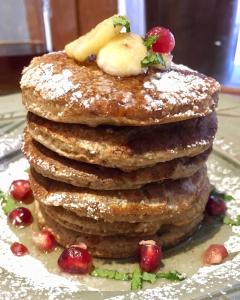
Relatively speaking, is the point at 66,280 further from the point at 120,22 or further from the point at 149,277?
the point at 120,22

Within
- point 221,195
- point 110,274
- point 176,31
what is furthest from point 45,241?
point 176,31

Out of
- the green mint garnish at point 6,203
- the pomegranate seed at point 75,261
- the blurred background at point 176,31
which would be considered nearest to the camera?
the pomegranate seed at point 75,261

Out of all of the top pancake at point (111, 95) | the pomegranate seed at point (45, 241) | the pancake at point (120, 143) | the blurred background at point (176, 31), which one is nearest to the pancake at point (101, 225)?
the pomegranate seed at point (45, 241)

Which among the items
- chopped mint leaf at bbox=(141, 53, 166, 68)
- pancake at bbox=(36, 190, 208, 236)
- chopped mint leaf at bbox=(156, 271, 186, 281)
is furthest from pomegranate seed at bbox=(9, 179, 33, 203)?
chopped mint leaf at bbox=(141, 53, 166, 68)

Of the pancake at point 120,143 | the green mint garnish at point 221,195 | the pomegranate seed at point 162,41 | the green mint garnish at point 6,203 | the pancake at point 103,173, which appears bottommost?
the green mint garnish at point 221,195

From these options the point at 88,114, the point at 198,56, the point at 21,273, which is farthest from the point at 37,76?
the point at 198,56

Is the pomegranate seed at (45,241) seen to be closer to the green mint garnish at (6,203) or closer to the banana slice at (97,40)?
the green mint garnish at (6,203)

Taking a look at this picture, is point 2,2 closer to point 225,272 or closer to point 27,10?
point 27,10
